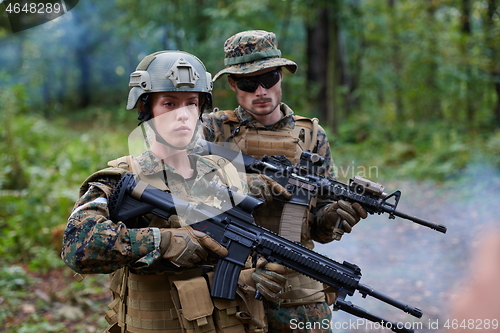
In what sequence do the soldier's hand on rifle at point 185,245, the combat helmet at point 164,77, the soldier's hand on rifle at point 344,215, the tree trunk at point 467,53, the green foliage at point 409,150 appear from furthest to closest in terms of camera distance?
the tree trunk at point 467,53
the green foliage at point 409,150
the soldier's hand on rifle at point 344,215
the combat helmet at point 164,77
the soldier's hand on rifle at point 185,245

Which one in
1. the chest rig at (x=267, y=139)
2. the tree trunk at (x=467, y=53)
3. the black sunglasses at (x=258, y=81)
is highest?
the tree trunk at (x=467, y=53)

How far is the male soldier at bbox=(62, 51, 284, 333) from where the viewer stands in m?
1.99

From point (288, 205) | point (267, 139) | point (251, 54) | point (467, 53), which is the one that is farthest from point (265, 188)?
point (467, 53)

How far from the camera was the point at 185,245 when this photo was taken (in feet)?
6.81

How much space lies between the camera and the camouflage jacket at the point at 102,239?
194 centimetres

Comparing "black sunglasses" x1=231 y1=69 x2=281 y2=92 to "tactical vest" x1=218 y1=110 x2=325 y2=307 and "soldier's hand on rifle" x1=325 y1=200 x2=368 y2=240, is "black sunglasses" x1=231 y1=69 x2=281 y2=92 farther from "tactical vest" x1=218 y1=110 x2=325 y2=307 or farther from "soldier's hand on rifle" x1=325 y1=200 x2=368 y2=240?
"soldier's hand on rifle" x1=325 y1=200 x2=368 y2=240

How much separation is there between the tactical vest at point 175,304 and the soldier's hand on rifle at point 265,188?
770mm

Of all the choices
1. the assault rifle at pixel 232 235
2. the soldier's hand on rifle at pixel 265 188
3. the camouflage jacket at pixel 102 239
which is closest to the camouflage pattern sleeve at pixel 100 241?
the camouflage jacket at pixel 102 239

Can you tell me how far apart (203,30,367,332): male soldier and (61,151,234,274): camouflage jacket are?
3.67 feet

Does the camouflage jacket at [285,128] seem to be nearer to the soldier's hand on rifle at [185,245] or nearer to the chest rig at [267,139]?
the chest rig at [267,139]

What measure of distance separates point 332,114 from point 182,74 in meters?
9.60

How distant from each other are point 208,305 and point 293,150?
1493 millimetres

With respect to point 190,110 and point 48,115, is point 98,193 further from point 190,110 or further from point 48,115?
point 48,115

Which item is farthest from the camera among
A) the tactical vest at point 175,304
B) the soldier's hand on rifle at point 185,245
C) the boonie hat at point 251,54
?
the boonie hat at point 251,54
